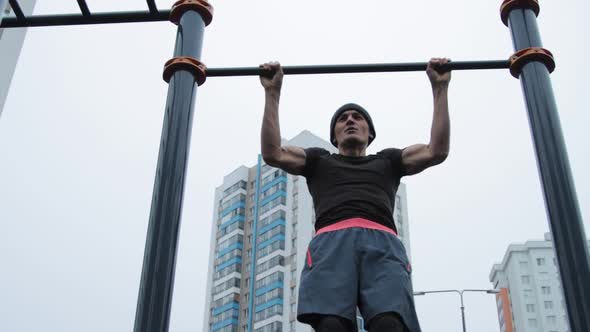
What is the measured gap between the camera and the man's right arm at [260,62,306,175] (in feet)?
8.84

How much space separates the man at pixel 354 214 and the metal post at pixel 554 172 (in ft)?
1.18

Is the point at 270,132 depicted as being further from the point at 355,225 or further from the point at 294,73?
the point at 355,225

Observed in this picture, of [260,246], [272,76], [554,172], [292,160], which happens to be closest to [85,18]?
[272,76]

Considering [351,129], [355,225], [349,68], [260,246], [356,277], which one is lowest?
[356,277]

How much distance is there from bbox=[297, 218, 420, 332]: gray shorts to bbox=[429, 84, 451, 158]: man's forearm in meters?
0.44

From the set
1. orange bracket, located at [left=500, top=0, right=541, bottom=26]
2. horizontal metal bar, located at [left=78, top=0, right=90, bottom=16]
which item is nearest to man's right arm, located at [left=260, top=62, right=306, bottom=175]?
horizontal metal bar, located at [left=78, top=0, right=90, bottom=16]

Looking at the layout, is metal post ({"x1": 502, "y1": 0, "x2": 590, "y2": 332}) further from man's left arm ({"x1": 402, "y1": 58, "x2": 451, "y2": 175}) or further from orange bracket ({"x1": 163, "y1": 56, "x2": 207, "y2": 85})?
orange bracket ({"x1": 163, "y1": 56, "x2": 207, "y2": 85})

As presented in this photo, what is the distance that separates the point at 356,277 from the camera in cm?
237

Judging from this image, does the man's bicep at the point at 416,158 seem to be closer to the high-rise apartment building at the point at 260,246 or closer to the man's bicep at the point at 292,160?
the man's bicep at the point at 292,160

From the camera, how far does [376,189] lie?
2.61 meters

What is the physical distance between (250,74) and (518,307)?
62.9 metres

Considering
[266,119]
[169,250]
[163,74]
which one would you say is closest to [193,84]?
[163,74]

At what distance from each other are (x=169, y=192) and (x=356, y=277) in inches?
31.4

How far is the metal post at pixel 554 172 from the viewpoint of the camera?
7.05 feet
